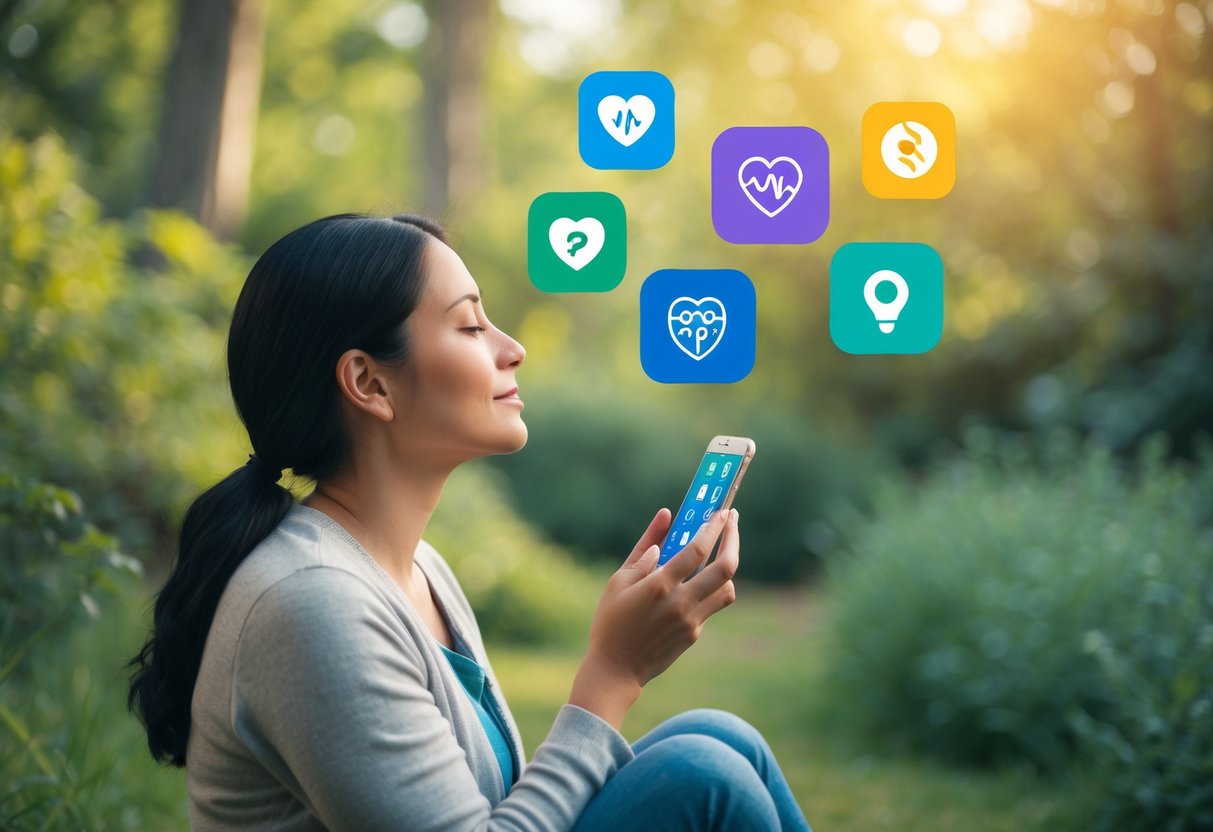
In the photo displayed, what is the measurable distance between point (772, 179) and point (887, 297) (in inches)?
18.4

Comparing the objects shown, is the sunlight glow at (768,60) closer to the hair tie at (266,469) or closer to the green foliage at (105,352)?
the green foliage at (105,352)

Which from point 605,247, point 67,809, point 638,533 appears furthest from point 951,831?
point 638,533

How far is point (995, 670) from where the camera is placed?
15.3 ft

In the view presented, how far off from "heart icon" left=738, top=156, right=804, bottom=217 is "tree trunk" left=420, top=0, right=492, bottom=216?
10131 mm

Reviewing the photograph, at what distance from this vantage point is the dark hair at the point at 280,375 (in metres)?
1.69

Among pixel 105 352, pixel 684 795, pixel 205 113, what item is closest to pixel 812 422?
pixel 205 113

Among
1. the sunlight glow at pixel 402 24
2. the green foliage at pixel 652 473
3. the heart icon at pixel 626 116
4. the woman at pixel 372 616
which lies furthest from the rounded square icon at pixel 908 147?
the sunlight glow at pixel 402 24

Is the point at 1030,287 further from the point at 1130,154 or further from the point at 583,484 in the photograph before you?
the point at 583,484

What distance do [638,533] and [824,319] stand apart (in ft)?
12.6

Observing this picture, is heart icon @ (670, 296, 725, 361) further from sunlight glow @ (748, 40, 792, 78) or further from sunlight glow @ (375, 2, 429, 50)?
sunlight glow @ (375, 2, 429, 50)

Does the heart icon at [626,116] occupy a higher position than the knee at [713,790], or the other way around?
the heart icon at [626,116]

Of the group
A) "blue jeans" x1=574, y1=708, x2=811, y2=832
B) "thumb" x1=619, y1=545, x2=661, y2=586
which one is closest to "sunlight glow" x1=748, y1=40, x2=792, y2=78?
"thumb" x1=619, y1=545, x2=661, y2=586

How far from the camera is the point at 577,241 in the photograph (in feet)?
10.6

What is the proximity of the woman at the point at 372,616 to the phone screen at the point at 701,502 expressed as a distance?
11 cm
